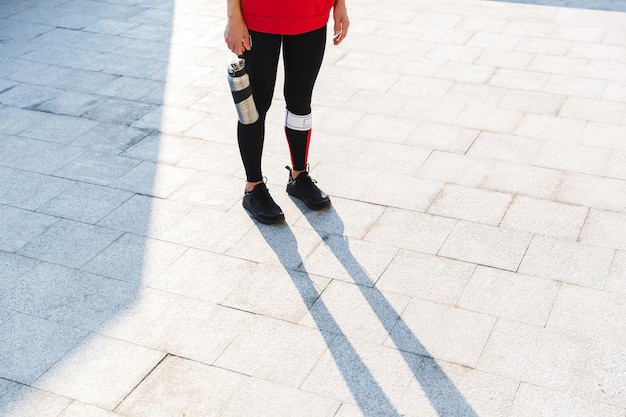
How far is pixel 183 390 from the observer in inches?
118

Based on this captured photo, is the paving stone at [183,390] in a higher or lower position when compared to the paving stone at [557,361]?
higher

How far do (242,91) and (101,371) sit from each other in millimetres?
1339

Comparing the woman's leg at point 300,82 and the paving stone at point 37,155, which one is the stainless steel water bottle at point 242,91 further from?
the paving stone at point 37,155

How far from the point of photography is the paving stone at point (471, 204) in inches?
158

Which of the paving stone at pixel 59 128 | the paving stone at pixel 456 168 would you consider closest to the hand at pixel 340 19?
the paving stone at pixel 456 168

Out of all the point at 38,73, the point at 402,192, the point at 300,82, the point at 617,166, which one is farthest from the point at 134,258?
the point at 38,73

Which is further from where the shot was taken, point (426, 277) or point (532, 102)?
point (532, 102)

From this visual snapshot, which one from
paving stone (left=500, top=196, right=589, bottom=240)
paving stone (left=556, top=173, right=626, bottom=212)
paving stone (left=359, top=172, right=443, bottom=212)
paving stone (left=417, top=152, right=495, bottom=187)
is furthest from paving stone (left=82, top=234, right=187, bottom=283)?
paving stone (left=556, top=173, right=626, bottom=212)

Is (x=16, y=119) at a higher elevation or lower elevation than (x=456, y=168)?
higher

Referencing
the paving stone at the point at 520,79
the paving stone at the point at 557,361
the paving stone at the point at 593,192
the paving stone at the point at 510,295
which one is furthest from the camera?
the paving stone at the point at 520,79

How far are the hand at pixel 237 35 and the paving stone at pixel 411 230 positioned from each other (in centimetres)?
102

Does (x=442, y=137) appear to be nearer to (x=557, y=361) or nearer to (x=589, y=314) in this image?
(x=589, y=314)

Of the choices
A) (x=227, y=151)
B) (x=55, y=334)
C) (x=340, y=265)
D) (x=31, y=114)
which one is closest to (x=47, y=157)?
(x=31, y=114)

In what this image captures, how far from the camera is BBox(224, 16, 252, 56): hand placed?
3559mm
